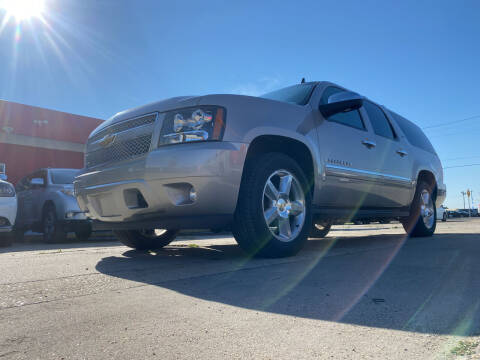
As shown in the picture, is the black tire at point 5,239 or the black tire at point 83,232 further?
the black tire at point 83,232

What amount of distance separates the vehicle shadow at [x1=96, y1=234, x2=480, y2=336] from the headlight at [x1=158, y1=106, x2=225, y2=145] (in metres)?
0.97

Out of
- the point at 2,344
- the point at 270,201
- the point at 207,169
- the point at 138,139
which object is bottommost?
the point at 2,344

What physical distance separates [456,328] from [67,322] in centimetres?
151

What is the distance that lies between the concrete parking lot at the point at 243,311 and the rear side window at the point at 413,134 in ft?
11.2

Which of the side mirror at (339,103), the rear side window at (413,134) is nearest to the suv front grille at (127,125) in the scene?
the side mirror at (339,103)

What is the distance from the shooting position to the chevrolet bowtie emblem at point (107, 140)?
12.3ft

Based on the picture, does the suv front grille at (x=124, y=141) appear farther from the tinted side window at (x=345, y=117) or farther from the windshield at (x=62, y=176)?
the windshield at (x=62, y=176)

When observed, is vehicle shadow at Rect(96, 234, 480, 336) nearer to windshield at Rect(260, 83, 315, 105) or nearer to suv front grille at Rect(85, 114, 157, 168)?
suv front grille at Rect(85, 114, 157, 168)

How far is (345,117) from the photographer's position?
15.2 ft

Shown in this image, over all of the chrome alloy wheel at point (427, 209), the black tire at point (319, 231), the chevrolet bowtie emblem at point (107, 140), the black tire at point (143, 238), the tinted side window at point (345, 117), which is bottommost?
the black tire at point (319, 231)

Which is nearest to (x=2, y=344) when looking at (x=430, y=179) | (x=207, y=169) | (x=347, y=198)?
(x=207, y=169)

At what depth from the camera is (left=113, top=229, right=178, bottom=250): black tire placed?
179 inches

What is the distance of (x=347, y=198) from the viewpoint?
4.49 meters

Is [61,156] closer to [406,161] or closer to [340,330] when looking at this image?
Answer: [406,161]
